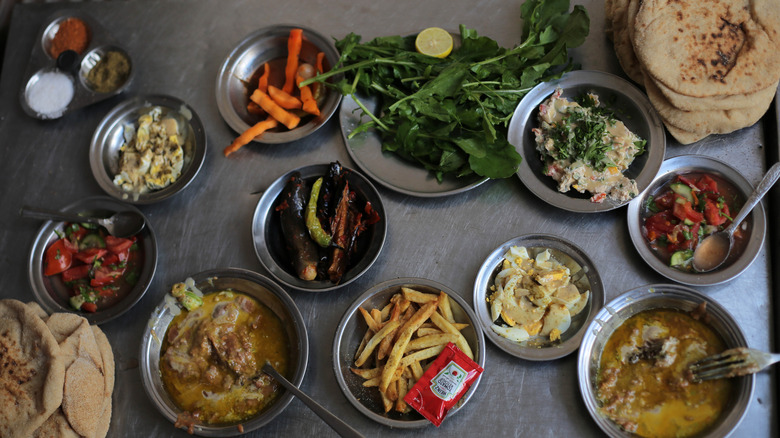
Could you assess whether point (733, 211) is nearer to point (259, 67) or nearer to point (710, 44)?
point (710, 44)

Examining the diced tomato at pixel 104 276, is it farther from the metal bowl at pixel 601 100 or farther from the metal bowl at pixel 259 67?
the metal bowl at pixel 601 100

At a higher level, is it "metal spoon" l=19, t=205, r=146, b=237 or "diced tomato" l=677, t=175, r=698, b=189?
"metal spoon" l=19, t=205, r=146, b=237

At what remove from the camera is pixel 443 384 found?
9.64 feet

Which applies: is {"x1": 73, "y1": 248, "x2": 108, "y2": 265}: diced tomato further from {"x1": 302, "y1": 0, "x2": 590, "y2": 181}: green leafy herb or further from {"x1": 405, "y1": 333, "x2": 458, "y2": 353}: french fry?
{"x1": 405, "y1": 333, "x2": 458, "y2": 353}: french fry

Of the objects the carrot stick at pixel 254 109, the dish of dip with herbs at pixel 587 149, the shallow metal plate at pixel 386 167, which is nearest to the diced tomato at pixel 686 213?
the dish of dip with herbs at pixel 587 149

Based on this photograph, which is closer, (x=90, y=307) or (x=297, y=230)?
(x=297, y=230)

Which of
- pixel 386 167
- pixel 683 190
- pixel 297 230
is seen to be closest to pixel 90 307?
pixel 297 230

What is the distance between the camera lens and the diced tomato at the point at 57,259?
11.8 ft

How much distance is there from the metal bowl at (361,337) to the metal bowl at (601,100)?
33.3 inches

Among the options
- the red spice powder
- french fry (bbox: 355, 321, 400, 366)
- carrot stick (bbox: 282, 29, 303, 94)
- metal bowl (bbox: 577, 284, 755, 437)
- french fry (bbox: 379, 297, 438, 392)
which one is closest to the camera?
metal bowl (bbox: 577, 284, 755, 437)

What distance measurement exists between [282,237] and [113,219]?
1.13 meters

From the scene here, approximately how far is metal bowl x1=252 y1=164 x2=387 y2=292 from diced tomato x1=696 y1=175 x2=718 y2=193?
73.3 inches

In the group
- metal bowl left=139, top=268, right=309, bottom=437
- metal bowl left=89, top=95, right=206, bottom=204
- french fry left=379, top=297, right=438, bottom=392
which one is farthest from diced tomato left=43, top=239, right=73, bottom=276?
french fry left=379, top=297, right=438, bottom=392

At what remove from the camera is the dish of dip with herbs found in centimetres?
321
